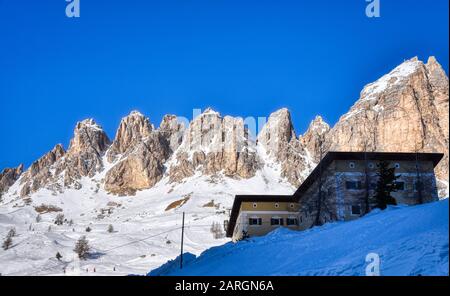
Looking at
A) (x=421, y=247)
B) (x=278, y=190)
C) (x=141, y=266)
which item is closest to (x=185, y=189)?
(x=278, y=190)

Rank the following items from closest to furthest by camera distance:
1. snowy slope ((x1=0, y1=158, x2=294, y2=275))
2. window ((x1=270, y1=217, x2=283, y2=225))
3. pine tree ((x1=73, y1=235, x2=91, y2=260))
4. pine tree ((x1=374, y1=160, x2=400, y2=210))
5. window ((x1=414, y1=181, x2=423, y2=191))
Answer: pine tree ((x1=374, y1=160, x2=400, y2=210)) → window ((x1=414, y1=181, x2=423, y2=191)) → window ((x1=270, y1=217, x2=283, y2=225)) → snowy slope ((x1=0, y1=158, x2=294, y2=275)) → pine tree ((x1=73, y1=235, x2=91, y2=260))

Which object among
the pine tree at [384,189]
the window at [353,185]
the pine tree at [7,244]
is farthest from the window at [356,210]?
the pine tree at [7,244]

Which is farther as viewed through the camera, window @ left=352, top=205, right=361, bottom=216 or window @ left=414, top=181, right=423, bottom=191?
window @ left=414, top=181, right=423, bottom=191

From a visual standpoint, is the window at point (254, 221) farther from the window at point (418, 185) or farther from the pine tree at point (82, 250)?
the pine tree at point (82, 250)

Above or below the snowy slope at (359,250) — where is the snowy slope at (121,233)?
above

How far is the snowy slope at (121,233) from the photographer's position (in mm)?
73938

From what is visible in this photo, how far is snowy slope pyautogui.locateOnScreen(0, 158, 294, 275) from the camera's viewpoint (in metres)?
73.9

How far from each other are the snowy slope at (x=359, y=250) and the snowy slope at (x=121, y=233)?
41172mm

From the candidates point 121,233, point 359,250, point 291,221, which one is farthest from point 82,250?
point 359,250

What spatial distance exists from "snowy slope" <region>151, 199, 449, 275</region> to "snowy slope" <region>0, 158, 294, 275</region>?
1621 inches

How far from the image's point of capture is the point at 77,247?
8238 centimetres

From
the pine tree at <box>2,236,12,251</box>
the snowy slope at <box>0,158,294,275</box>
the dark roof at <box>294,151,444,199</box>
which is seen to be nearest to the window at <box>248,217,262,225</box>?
the dark roof at <box>294,151,444,199</box>

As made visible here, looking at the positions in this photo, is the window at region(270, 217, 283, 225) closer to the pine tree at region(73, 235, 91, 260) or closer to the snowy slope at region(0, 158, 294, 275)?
the snowy slope at region(0, 158, 294, 275)

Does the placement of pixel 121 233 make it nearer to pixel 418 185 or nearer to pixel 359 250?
pixel 418 185
